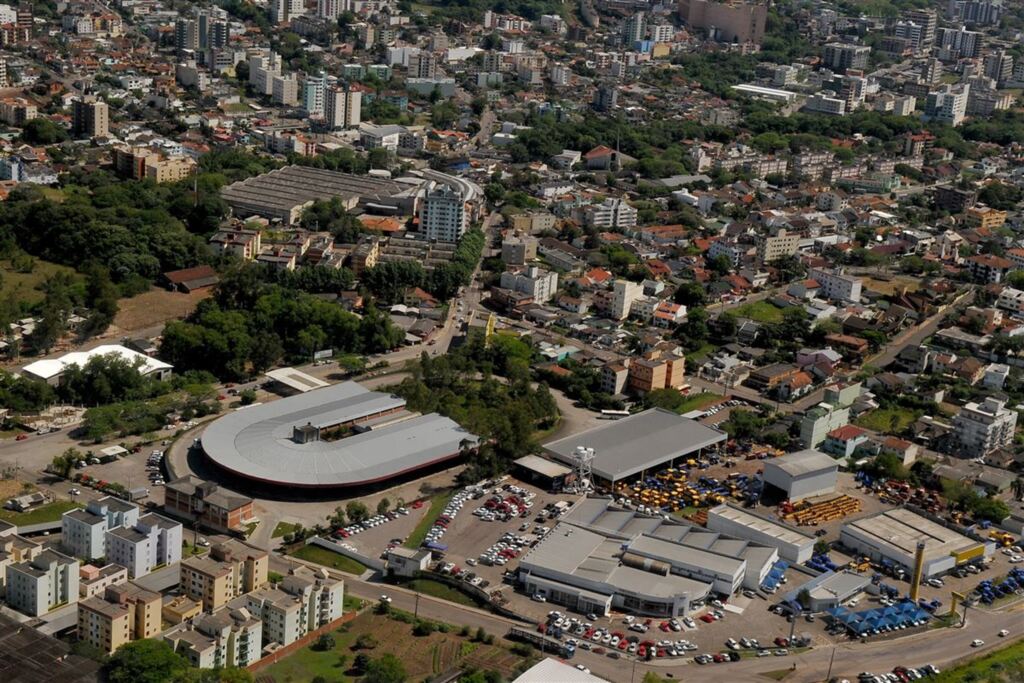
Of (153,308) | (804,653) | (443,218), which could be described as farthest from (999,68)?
(804,653)

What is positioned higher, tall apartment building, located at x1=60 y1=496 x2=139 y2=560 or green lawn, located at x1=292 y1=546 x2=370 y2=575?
tall apartment building, located at x1=60 y1=496 x2=139 y2=560

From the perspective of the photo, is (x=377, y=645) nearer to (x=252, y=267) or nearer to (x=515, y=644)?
(x=515, y=644)

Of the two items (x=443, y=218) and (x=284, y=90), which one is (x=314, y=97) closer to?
(x=284, y=90)

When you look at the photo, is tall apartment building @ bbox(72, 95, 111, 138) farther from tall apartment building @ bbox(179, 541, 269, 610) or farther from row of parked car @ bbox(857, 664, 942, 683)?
row of parked car @ bbox(857, 664, 942, 683)

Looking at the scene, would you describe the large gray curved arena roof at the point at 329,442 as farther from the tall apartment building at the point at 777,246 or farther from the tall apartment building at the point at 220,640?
the tall apartment building at the point at 777,246

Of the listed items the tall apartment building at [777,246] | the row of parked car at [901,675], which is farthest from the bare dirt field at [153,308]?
the row of parked car at [901,675]

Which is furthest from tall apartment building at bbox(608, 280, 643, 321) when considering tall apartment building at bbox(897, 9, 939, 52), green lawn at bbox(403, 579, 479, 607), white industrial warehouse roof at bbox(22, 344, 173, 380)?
tall apartment building at bbox(897, 9, 939, 52)
